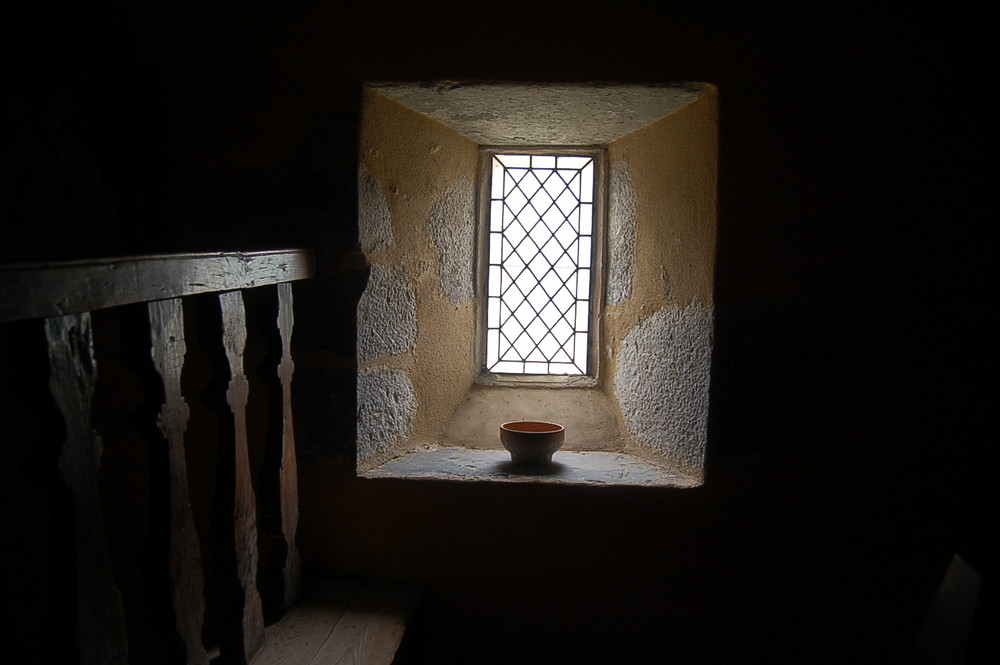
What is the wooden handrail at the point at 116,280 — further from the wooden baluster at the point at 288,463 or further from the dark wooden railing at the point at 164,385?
the wooden baluster at the point at 288,463

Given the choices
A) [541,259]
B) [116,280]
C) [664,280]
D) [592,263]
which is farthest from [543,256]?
[116,280]

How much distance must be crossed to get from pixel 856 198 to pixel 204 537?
71.7 inches

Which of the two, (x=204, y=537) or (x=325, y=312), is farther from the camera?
(x=204, y=537)

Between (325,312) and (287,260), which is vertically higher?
(287,260)

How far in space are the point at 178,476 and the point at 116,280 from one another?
0.34 metres

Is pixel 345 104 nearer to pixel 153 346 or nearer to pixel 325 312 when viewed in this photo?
pixel 325 312

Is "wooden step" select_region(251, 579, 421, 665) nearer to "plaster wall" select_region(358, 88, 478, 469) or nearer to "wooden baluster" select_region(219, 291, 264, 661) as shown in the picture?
"wooden baluster" select_region(219, 291, 264, 661)

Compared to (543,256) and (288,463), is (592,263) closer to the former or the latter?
(543,256)

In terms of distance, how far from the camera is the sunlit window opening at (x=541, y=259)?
2.05 m

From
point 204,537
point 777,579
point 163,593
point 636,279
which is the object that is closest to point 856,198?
point 636,279

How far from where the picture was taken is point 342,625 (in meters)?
1.42

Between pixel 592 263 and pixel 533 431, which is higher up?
pixel 592 263

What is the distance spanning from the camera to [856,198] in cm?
150

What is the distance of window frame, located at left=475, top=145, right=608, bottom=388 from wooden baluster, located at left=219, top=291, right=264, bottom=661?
3.12ft
